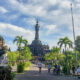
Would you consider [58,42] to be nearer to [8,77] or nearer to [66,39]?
[66,39]

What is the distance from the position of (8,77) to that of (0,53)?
20.0 ft

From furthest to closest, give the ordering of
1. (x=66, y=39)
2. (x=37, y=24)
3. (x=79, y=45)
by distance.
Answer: (x=37, y=24) < (x=79, y=45) < (x=66, y=39)

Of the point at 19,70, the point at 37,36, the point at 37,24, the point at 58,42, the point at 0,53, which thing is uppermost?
the point at 37,24

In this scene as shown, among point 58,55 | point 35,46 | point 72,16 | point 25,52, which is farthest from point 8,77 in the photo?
point 35,46

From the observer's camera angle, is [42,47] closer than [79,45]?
No

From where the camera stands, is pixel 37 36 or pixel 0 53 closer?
pixel 0 53

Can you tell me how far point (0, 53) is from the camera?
45.6ft

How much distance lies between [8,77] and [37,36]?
102 m

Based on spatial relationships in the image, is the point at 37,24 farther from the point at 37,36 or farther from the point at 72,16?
the point at 72,16

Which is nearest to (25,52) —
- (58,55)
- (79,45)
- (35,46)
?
(58,55)

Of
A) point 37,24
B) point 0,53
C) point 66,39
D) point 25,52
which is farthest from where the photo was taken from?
point 37,24

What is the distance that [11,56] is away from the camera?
37.7 metres

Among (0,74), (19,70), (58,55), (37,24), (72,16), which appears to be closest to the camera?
(0,74)

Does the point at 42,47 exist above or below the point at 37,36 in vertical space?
below
